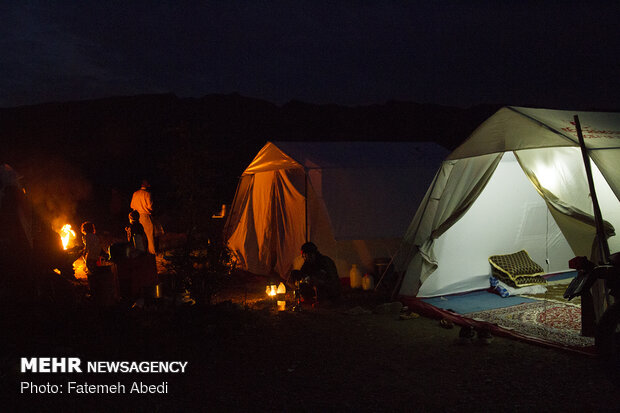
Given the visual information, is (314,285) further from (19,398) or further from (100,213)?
(100,213)

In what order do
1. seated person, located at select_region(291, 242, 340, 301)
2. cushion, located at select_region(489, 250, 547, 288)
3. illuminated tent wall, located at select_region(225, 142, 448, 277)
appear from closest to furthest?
seated person, located at select_region(291, 242, 340, 301)
cushion, located at select_region(489, 250, 547, 288)
illuminated tent wall, located at select_region(225, 142, 448, 277)

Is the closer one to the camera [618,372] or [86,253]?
[618,372]

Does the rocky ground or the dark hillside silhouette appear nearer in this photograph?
the rocky ground

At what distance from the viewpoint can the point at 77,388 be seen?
12.9 ft

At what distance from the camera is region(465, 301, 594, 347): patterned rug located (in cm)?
510

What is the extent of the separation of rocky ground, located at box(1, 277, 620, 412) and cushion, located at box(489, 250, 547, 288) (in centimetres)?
196

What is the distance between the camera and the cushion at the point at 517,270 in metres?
7.24

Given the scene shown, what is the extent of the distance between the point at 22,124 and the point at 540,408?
38.8 m

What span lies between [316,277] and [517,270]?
2.96 m

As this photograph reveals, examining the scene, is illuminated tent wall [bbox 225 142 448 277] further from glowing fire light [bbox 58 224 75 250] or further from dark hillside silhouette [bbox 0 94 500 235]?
dark hillside silhouette [bbox 0 94 500 235]

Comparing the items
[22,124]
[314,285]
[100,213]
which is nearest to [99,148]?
[22,124]

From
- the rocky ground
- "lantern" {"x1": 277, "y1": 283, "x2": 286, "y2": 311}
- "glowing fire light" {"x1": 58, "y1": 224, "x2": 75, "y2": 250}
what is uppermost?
"glowing fire light" {"x1": 58, "y1": 224, "x2": 75, "y2": 250}

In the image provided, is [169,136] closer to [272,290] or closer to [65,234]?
[65,234]

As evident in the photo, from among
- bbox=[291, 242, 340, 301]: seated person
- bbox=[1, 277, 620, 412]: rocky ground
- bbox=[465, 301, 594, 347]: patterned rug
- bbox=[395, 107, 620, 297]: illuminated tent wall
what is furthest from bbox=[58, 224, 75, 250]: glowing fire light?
bbox=[465, 301, 594, 347]: patterned rug
